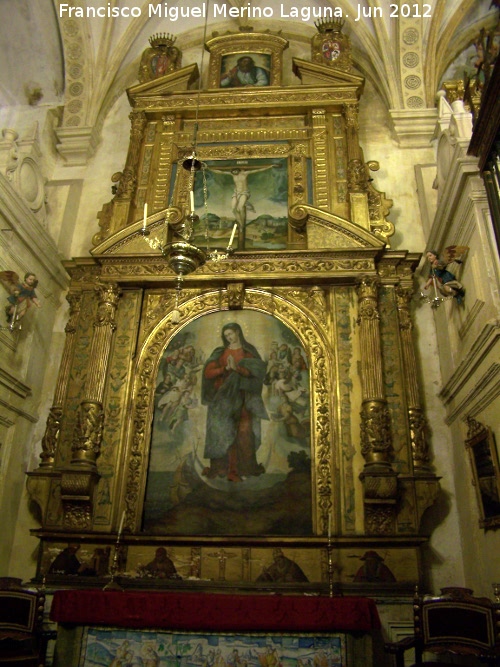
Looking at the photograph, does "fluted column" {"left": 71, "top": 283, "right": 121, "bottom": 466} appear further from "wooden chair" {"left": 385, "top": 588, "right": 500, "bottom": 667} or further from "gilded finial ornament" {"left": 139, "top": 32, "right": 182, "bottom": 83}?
"gilded finial ornament" {"left": 139, "top": 32, "right": 182, "bottom": 83}

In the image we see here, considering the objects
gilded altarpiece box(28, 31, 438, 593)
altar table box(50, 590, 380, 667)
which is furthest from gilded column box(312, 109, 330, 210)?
altar table box(50, 590, 380, 667)

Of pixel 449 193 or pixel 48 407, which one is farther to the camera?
pixel 48 407

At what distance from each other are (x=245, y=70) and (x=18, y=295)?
5.29 metres

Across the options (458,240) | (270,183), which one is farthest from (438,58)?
(458,240)

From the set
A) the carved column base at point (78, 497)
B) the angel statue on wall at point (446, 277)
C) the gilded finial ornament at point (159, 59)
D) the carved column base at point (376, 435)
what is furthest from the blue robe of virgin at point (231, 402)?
the gilded finial ornament at point (159, 59)

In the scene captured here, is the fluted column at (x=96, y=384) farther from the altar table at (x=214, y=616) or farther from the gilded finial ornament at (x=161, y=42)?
the gilded finial ornament at (x=161, y=42)

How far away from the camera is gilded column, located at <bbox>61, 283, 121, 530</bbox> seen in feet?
21.9

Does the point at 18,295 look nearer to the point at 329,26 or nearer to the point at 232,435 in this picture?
the point at 232,435

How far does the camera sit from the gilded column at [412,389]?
22.5ft

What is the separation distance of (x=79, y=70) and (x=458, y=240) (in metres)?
7.15

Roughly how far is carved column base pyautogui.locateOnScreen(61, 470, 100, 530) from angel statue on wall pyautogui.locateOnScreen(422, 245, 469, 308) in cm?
424

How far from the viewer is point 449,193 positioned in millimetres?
6738

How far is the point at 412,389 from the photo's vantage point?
7227 millimetres

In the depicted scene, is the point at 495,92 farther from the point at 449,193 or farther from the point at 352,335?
the point at 352,335
